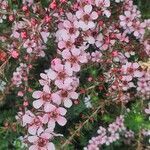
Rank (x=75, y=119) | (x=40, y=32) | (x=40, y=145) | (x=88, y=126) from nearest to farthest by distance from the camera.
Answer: (x=40, y=145) → (x=40, y=32) → (x=88, y=126) → (x=75, y=119)

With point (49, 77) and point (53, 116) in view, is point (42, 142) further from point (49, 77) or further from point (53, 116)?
point (49, 77)

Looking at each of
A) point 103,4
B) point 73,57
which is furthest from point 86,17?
point 73,57

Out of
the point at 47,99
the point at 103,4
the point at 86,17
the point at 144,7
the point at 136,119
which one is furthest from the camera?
the point at 144,7

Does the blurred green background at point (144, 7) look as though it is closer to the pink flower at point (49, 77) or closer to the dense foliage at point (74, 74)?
the dense foliage at point (74, 74)

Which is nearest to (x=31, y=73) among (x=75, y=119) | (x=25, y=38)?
(x=75, y=119)

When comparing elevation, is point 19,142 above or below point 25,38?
below

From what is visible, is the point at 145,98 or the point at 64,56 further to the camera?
the point at 145,98

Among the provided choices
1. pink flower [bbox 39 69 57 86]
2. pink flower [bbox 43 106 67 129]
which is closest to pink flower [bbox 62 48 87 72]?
pink flower [bbox 39 69 57 86]

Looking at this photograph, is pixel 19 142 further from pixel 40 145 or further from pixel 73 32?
pixel 73 32
